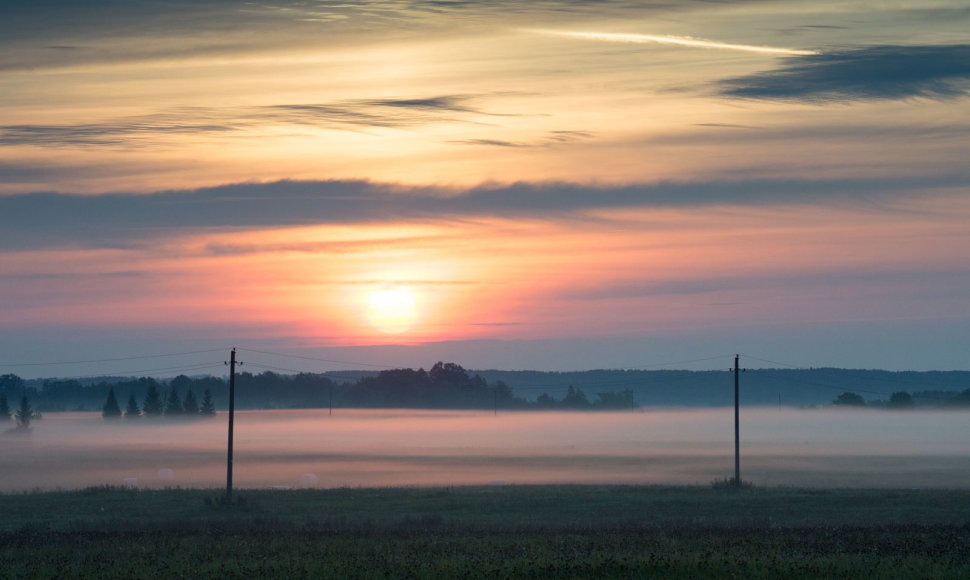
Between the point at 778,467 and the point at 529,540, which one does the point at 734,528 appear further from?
the point at 778,467

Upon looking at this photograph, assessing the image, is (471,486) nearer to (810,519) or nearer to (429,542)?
(810,519)

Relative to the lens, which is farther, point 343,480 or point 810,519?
point 343,480

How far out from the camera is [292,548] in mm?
30406

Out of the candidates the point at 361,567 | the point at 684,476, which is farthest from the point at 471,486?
the point at 361,567

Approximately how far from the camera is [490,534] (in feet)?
121

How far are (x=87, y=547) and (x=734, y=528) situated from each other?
2139 cm

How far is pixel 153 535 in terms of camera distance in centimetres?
3609

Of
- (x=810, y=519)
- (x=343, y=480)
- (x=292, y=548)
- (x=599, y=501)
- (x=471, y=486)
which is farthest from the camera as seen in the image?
(x=343, y=480)

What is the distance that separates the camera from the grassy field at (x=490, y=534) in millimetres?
24641

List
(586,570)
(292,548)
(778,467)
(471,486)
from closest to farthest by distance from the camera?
1. (586,570)
2. (292,548)
3. (471,486)
4. (778,467)

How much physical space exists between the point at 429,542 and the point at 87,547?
1022 centimetres

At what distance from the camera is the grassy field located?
80.8ft

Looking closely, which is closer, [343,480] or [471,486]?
[471,486]

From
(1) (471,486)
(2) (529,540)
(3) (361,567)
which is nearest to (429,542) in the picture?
(2) (529,540)
